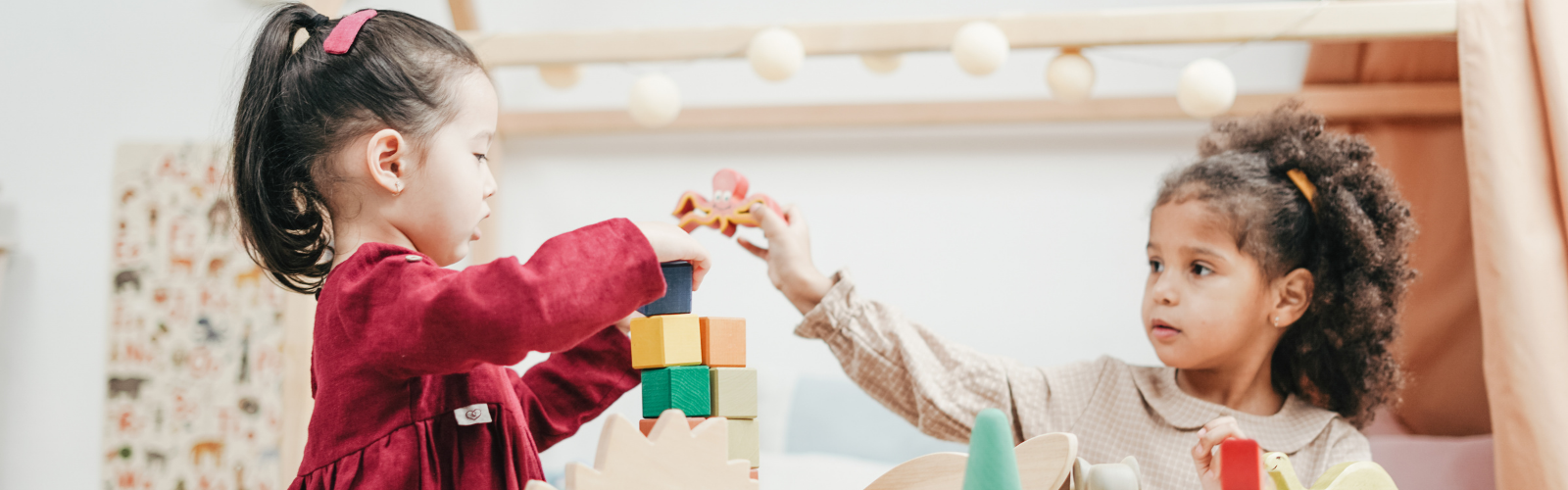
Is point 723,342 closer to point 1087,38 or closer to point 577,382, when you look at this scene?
point 577,382

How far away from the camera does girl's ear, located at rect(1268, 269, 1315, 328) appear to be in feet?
3.21

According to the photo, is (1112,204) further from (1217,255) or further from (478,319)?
(478,319)

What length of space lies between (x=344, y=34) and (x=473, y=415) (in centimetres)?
25

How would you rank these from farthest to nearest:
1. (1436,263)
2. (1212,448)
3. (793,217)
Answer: (1436,263) < (793,217) < (1212,448)

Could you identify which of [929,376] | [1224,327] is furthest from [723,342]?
[1224,327]

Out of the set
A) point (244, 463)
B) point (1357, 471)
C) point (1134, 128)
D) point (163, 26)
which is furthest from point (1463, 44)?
point (163, 26)

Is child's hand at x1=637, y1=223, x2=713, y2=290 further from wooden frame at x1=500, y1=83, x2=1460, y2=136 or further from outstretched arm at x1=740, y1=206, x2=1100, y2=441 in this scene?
wooden frame at x1=500, y1=83, x2=1460, y2=136

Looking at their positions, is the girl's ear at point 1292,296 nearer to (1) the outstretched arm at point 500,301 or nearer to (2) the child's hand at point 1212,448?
(2) the child's hand at point 1212,448

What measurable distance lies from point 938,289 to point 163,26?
1.41 meters

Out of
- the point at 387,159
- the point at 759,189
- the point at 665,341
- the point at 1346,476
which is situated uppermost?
the point at 759,189

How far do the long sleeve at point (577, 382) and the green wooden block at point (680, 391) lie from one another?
17cm

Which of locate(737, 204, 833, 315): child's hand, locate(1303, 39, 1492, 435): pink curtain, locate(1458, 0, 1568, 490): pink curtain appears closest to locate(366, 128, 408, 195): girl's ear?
locate(737, 204, 833, 315): child's hand

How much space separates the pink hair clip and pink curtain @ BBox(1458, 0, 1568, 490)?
37.8 inches

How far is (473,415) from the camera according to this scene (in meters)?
0.62
